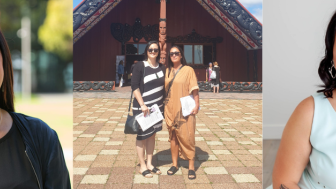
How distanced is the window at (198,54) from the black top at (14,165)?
12.5m

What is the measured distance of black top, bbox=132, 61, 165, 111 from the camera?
3105mm

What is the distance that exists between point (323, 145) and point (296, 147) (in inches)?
3.2

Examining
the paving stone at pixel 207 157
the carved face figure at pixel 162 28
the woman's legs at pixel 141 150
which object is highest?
the carved face figure at pixel 162 28

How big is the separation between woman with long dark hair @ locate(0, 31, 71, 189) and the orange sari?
2167mm

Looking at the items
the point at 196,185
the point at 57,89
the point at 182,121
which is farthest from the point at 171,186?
the point at 57,89

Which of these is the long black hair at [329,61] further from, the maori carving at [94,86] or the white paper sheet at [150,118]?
the maori carving at [94,86]

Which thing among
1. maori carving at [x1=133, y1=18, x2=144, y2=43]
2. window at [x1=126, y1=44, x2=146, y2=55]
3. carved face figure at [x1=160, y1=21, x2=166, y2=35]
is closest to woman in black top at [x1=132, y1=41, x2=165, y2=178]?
carved face figure at [x1=160, y1=21, x2=166, y2=35]

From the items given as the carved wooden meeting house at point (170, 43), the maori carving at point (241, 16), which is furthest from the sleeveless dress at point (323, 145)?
the carved wooden meeting house at point (170, 43)

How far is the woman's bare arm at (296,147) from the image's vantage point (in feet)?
3.14

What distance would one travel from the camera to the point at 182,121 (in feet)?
10.5

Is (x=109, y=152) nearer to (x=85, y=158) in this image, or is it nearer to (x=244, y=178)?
(x=85, y=158)

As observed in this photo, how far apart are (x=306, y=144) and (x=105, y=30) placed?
12.5 m

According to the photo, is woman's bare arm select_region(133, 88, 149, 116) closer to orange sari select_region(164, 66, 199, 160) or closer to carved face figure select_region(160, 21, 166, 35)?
orange sari select_region(164, 66, 199, 160)

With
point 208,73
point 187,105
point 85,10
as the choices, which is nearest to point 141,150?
point 187,105
